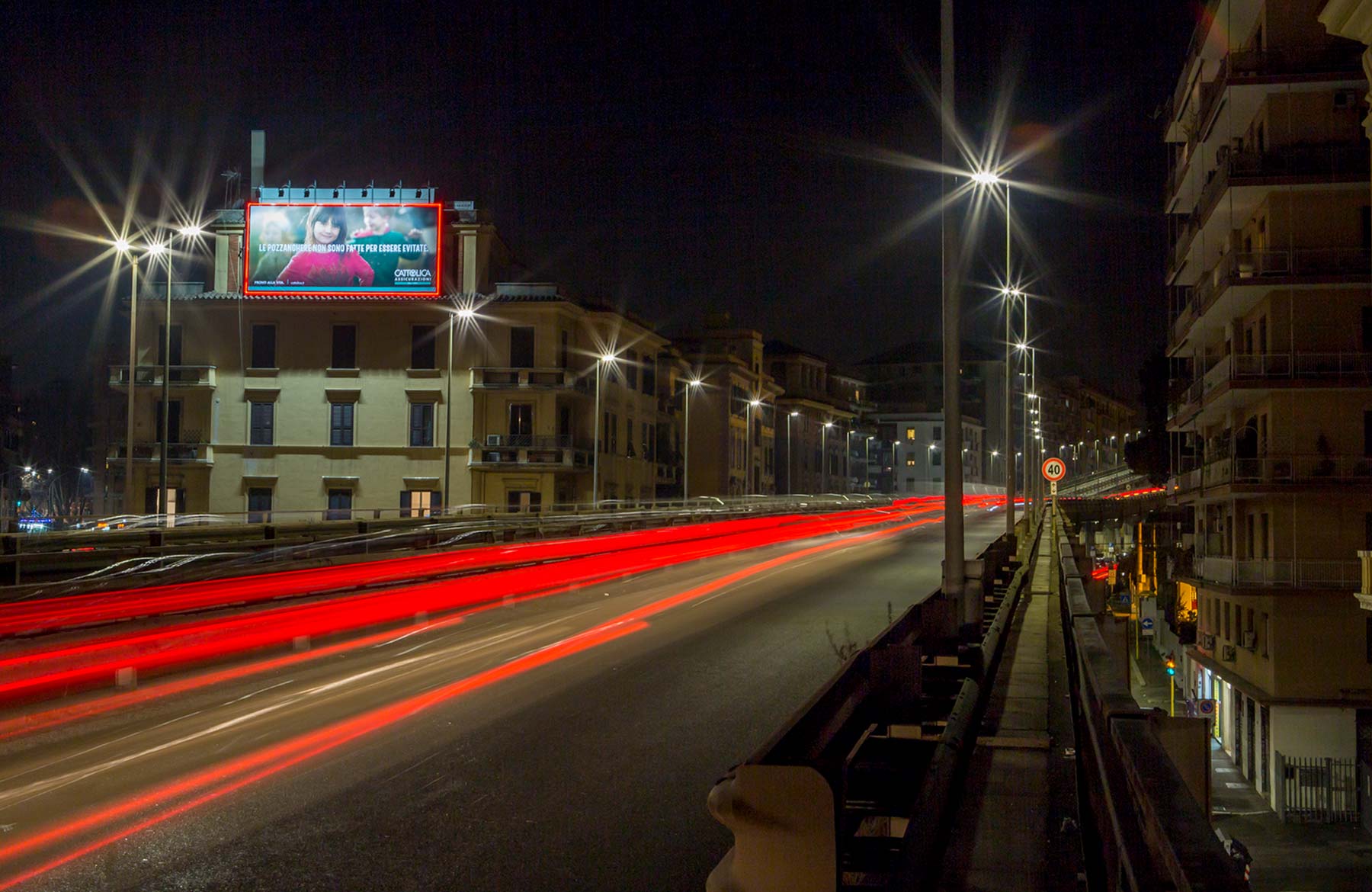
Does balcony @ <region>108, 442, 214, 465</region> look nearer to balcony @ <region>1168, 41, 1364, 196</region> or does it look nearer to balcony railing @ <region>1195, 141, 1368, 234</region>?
balcony railing @ <region>1195, 141, 1368, 234</region>

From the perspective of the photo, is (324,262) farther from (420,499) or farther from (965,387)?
(965,387)

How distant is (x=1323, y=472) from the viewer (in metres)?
34.6

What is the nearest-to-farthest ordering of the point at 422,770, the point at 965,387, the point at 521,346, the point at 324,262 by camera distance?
the point at 422,770 → the point at 324,262 → the point at 521,346 → the point at 965,387

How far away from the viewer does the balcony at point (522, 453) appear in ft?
193

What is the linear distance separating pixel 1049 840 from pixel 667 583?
2245cm

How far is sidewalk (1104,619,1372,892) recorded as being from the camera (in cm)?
2648

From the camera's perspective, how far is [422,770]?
988 centimetres

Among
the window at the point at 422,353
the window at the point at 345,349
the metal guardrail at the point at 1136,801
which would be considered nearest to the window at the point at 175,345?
the window at the point at 345,349

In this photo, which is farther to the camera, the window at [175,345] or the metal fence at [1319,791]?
the window at [175,345]

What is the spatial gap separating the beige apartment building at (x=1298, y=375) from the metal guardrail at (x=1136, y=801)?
30.3 m

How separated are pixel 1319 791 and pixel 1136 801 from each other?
33797 mm

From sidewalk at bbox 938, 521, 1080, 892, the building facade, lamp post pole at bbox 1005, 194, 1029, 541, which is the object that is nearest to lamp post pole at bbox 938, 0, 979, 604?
sidewalk at bbox 938, 521, 1080, 892

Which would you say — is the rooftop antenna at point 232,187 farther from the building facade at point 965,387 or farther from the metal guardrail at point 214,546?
the building facade at point 965,387

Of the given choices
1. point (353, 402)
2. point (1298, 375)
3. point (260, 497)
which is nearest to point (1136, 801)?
point (1298, 375)
